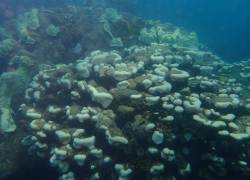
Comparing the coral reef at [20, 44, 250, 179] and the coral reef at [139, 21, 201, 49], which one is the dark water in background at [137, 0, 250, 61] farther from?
the coral reef at [20, 44, 250, 179]

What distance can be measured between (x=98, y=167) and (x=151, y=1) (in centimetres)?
3582

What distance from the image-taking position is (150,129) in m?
5.74

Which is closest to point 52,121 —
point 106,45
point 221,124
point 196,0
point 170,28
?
point 221,124

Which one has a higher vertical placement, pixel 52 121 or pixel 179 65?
pixel 179 65

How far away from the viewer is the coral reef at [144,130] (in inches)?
228

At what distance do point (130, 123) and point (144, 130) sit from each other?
14.3 inches

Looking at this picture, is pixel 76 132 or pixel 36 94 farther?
pixel 36 94

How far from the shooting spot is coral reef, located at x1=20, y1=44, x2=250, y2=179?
5.80m

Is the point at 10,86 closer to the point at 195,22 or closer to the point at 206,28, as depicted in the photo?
the point at 206,28

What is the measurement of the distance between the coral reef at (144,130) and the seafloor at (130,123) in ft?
0.06

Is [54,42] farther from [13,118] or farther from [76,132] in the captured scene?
[76,132]

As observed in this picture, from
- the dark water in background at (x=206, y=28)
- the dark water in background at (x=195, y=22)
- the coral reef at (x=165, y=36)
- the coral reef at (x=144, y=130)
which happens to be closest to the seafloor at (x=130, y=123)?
the coral reef at (x=144, y=130)

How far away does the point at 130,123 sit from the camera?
6.03 metres

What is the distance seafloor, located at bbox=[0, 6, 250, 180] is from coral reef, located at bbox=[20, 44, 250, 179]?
0.02 m
